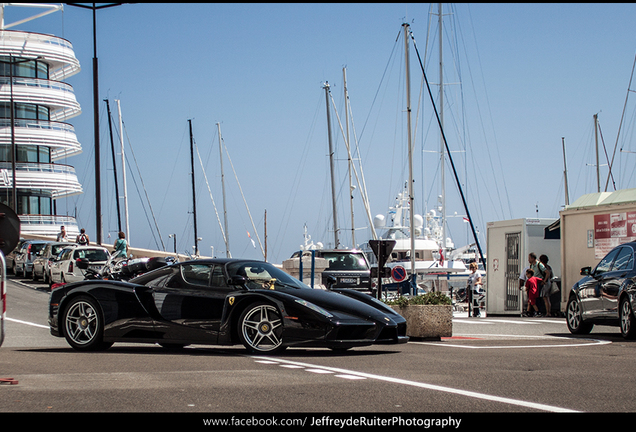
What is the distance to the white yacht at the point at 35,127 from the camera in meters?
57.0

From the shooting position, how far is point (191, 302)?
399 inches

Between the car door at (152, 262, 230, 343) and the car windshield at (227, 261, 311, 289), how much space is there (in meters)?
0.24

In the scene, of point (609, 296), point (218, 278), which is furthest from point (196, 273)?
point (609, 296)

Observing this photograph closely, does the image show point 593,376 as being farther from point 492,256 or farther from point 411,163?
point 411,163

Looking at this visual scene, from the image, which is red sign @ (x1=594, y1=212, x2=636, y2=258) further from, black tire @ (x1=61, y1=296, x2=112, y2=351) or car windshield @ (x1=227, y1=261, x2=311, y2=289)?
black tire @ (x1=61, y1=296, x2=112, y2=351)

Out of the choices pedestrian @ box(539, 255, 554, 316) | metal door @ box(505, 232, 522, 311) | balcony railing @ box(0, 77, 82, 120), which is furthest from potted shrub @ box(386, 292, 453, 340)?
balcony railing @ box(0, 77, 82, 120)

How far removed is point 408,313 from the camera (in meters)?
13.4

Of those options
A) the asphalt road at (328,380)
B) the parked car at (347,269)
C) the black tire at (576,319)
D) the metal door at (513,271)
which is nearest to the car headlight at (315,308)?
the asphalt road at (328,380)

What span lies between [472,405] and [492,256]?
18.2 meters

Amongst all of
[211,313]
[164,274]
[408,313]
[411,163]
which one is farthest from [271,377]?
[411,163]

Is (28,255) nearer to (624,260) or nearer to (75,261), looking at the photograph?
(75,261)

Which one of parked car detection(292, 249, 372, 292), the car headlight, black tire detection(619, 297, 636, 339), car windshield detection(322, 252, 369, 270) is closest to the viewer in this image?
the car headlight

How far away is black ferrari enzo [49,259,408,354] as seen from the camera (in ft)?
31.3

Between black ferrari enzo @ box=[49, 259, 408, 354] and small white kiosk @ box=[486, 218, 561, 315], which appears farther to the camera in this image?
small white kiosk @ box=[486, 218, 561, 315]
